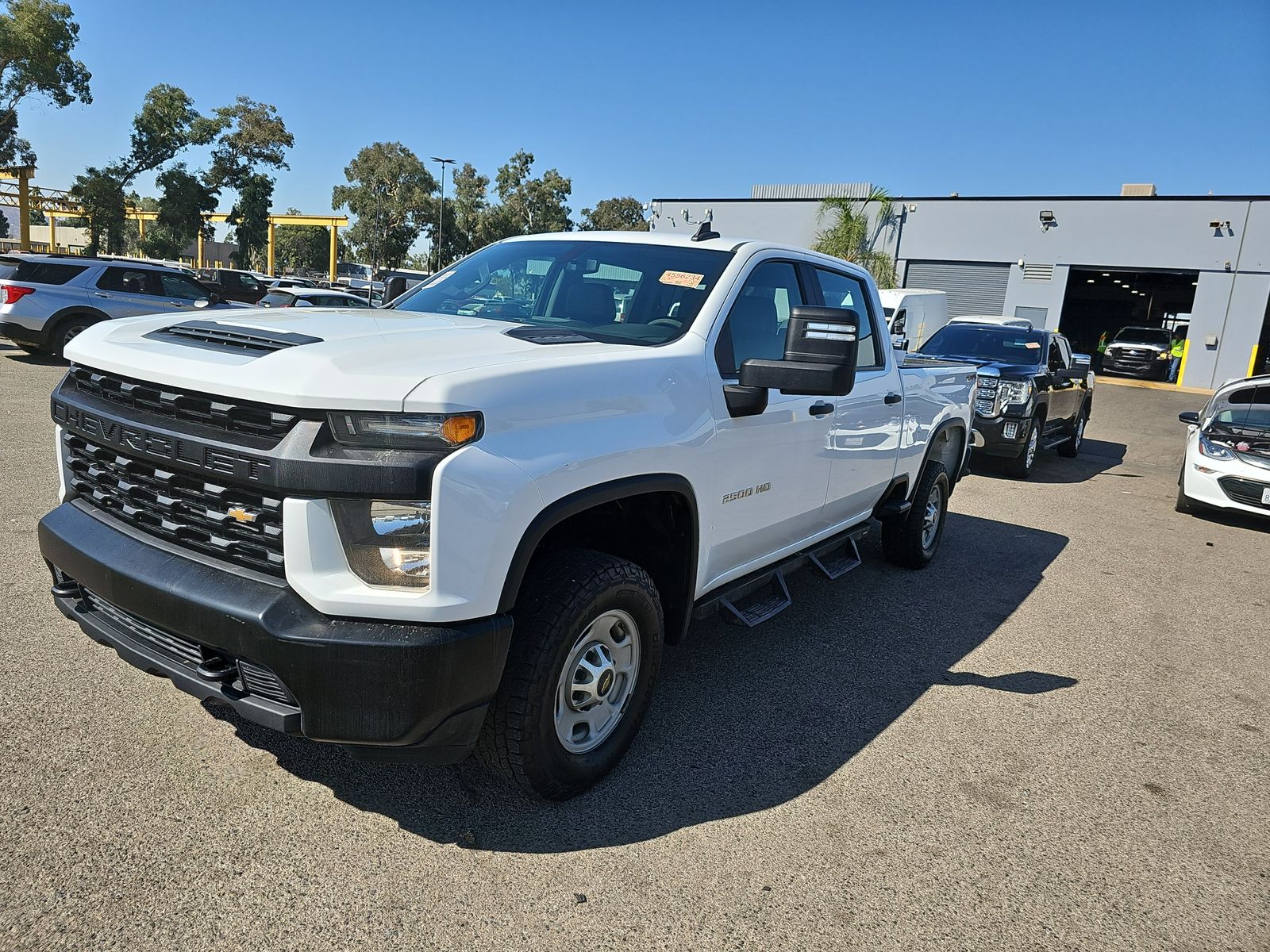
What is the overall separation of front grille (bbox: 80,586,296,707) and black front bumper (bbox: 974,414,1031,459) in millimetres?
9510

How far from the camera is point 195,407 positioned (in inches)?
100

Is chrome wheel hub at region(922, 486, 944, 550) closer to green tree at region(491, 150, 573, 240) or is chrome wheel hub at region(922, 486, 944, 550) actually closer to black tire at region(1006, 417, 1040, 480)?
black tire at region(1006, 417, 1040, 480)

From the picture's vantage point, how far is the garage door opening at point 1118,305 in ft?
118

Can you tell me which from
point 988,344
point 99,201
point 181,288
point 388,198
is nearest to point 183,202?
point 99,201

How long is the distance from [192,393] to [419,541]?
2.74 feet

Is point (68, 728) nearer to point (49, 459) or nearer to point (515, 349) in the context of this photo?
point (515, 349)

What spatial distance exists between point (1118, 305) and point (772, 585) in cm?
4472

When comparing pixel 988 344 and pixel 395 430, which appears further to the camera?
pixel 988 344

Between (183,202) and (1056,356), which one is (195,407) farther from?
(183,202)

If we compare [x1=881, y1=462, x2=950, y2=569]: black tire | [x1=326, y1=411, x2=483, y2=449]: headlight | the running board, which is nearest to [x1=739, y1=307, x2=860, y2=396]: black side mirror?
the running board

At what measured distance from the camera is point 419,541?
7.72 ft

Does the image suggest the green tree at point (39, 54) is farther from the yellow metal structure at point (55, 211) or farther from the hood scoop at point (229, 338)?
the hood scoop at point (229, 338)

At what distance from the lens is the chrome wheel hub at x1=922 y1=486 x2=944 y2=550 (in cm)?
621

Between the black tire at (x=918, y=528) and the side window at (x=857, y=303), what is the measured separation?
4.00 ft
